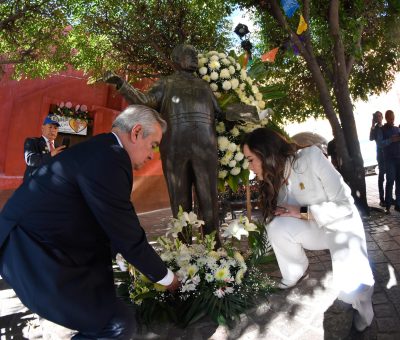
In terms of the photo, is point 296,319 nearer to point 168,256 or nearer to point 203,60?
point 168,256

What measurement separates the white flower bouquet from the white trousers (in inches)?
12.4

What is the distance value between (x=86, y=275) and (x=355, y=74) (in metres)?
10.2

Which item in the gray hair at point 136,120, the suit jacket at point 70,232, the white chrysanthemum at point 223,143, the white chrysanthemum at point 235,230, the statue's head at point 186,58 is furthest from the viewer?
the white chrysanthemum at point 223,143

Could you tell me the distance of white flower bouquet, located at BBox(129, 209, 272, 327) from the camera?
271 centimetres

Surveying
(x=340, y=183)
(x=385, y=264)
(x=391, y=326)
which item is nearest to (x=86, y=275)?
(x=340, y=183)

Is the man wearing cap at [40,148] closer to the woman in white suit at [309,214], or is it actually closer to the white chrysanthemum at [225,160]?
the white chrysanthemum at [225,160]

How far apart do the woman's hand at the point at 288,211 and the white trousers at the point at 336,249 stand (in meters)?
0.10

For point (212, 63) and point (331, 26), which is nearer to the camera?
point (212, 63)

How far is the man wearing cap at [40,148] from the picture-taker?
4.00 meters

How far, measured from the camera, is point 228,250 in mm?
3279

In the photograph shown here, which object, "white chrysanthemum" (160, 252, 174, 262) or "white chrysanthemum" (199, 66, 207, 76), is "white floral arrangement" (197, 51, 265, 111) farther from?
"white chrysanthemum" (160, 252, 174, 262)

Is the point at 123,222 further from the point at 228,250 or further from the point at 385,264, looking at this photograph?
the point at 385,264

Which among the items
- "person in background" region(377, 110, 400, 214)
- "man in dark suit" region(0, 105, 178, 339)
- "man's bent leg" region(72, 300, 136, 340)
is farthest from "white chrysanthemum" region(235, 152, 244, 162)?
"person in background" region(377, 110, 400, 214)

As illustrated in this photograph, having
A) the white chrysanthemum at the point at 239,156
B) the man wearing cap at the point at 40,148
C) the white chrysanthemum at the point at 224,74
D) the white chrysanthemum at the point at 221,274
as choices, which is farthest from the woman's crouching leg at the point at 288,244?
the man wearing cap at the point at 40,148
